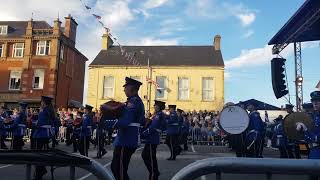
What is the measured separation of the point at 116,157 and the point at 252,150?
783 cm

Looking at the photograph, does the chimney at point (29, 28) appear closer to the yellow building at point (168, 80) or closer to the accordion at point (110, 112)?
the yellow building at point (168, 80)

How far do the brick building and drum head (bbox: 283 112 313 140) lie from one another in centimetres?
3684

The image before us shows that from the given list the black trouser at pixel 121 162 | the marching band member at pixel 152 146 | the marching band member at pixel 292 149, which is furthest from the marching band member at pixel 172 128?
the black trouser at pixel 121 162

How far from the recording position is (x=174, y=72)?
4269cm

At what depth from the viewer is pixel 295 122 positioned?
8.27 m

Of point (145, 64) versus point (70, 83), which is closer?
point (145, 64)

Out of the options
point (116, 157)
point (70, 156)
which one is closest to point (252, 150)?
point (116, 157)

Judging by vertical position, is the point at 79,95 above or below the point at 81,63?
below

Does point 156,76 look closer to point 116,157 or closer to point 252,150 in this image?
point 252,150

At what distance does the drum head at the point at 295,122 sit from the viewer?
8047mm

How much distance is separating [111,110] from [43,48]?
3937 centimetres

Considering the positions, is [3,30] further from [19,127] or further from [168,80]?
[19,127]

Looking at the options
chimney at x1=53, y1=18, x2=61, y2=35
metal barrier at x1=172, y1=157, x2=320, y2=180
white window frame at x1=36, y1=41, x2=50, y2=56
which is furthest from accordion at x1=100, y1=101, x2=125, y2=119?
white window frame at x1=36, y1=41, x2=50, y2=56

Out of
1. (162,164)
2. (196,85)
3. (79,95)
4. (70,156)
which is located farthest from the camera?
(79,95)
